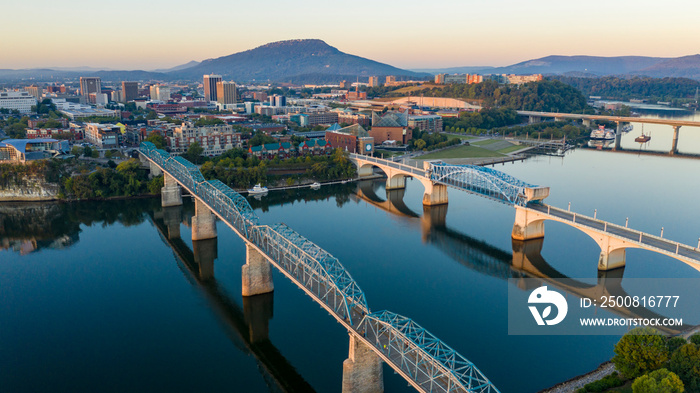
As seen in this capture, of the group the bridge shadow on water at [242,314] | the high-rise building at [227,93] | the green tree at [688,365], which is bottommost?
the bridge shadow on water at [242,314]

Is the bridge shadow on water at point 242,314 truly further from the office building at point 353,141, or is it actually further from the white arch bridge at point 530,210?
the office building at point 353,141

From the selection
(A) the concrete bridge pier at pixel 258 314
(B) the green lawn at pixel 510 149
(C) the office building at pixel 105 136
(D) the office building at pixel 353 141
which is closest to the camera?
(A) the concrete bridge pier at pixel 258 314

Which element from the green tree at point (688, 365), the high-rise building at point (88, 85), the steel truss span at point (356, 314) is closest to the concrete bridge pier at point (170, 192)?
the steel truss span at point (356, 314)

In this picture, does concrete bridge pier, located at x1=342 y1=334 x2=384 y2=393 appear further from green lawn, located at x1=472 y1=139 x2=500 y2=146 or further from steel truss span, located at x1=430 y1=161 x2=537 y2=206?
green lawn, located at x1=472 y1=139 x2=500 y2=146

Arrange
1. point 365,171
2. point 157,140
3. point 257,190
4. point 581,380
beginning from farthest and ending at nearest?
point 157,140
point 365,171
point 257,190
point 581,380

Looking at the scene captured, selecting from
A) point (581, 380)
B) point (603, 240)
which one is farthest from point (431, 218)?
point (581, 380)

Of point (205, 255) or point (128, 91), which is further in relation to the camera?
point (128, 91)

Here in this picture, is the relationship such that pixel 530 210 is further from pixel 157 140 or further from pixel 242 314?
pixel 157 140

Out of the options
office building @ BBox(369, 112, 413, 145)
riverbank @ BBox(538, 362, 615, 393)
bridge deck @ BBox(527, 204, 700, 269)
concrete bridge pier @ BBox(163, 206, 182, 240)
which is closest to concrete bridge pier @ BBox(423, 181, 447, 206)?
bridge deck @ BBox(527, 204, 700, 269)
